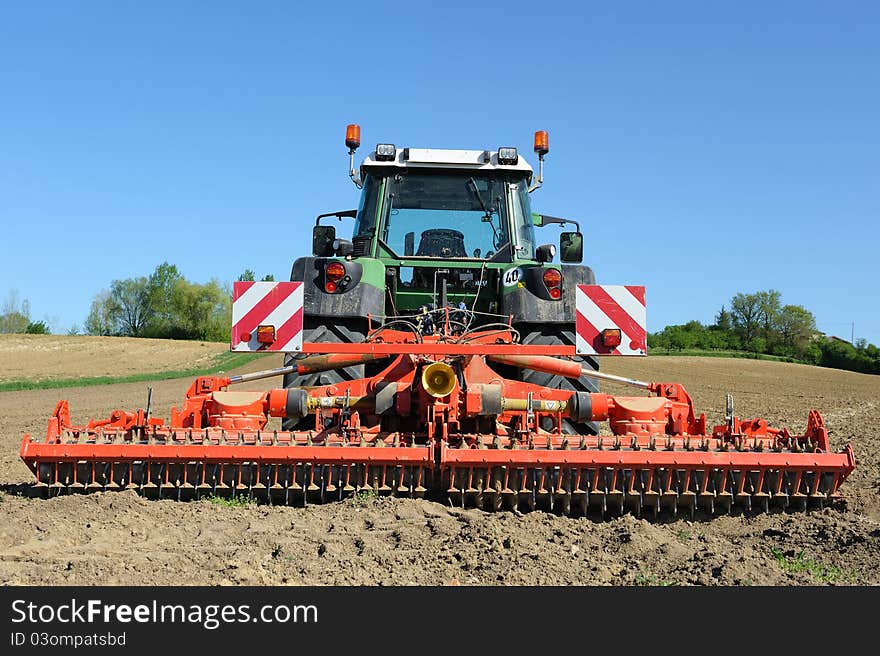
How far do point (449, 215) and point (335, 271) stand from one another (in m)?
1.49

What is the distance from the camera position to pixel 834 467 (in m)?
5.26

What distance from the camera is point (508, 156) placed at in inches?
292

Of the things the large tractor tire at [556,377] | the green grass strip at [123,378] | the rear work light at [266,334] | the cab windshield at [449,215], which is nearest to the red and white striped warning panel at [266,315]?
the rear work light at [266,334]

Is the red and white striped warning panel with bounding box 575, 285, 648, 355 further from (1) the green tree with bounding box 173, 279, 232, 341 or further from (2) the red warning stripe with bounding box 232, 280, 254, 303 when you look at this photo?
(1) the green tree with bounding box 173, 279, 232, 341

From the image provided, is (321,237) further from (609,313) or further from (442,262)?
(609,313)

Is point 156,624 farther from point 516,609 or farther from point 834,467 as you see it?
point 834,467

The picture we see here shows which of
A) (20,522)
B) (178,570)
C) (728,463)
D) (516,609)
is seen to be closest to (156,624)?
(178,570)

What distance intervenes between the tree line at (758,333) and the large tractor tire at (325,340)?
51.2 meters

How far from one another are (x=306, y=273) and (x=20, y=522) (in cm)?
268

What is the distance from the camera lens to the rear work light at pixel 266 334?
5.88 m

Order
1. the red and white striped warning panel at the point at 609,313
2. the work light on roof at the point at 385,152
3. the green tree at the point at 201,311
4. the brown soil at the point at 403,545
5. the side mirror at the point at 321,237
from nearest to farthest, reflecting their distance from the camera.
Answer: the brown soil at the point at 403,545 < the red and white striped warning panel at the point at 609,313 < the work light on roof at the point at 385,152 < the side mirror at the point at 321,237 < the green tree at the point at 201,311

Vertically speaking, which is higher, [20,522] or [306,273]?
[306,273]

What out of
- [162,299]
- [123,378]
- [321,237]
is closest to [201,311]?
[162,299]

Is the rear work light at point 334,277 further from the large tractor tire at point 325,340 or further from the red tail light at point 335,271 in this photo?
the large tractor tire at point 325,340
